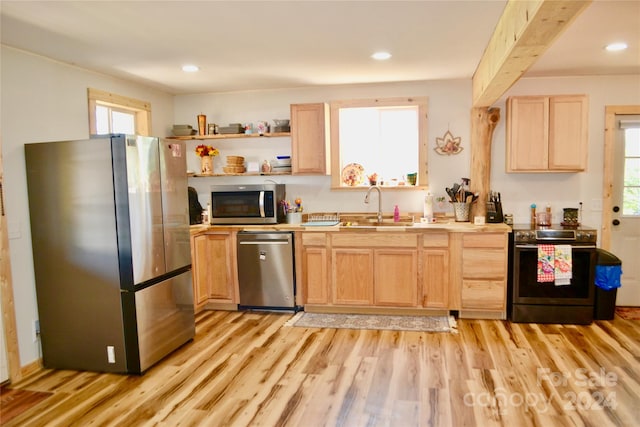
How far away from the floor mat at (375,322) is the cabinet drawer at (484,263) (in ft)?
1.69

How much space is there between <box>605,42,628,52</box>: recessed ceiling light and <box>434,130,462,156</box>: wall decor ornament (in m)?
1.55

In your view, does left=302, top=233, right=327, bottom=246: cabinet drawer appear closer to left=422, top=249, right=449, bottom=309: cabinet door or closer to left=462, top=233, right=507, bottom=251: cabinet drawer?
left=422, top=249, right=449, bottom=309: cabinet door

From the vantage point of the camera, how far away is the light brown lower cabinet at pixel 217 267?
4660mm

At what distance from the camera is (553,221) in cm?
463

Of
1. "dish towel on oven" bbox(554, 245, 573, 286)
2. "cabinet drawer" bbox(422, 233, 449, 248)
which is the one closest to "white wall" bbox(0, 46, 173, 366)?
"cabinet drawer" bbox(422, 233, 449, 248)

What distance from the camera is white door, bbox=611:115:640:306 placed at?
4.52 m

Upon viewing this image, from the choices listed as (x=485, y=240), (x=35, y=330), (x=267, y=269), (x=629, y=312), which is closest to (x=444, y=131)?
(x=485, y=240)

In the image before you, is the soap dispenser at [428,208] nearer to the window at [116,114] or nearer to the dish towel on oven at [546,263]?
the dish towel on oven at [546,263]

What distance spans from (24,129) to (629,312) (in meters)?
5.77

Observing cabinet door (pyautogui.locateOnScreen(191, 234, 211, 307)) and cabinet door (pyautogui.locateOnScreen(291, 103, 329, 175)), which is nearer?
cabinet door (pyautogui.locateOnScreen(191, 234, 211, 307))

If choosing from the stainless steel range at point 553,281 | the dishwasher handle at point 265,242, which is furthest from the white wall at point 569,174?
the dishwasher handle at point 265,242

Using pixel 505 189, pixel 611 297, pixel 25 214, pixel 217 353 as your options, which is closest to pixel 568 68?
Answer: pixel 505 189

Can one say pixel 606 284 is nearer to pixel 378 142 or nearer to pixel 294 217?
pixel 378 142

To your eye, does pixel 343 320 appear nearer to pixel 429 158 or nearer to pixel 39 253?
pixel 429 158
